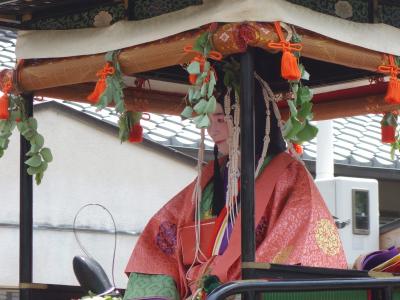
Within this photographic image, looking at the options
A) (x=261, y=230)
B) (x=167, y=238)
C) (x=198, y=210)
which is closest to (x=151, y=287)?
(x=167, y=238)

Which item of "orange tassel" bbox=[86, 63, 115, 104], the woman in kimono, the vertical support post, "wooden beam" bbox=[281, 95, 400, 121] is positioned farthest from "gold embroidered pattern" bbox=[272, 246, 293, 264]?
"wooden beam" bbox=[281, 95, 400, 121]

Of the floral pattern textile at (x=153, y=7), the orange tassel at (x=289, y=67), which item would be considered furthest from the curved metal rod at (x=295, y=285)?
the floral pattern textile at (x=153, y=7)

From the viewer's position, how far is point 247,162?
5.34 metres

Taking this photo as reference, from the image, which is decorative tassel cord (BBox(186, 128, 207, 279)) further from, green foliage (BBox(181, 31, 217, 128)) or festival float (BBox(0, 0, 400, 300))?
green foliage (BBox(181, 31, 217, 128))

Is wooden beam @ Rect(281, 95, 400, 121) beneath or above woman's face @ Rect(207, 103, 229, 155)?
above

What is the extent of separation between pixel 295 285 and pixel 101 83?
1393mm

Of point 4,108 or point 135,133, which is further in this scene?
point 135,133

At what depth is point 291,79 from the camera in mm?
5438

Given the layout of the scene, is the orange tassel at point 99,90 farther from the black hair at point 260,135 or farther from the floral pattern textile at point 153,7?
the black hair at point 260,135

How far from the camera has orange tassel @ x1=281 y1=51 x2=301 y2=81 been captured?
17.6 feet

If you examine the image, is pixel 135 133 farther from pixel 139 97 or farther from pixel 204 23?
pixel 204 23

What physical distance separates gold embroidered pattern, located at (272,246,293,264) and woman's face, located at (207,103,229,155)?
74 centimetres

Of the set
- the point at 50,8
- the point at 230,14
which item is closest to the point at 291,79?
the point at 230,14

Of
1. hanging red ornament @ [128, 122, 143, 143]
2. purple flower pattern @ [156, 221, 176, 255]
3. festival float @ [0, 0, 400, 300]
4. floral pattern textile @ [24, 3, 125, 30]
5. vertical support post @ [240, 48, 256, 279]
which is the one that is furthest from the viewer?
hanging red ornament @ [128, 122, 143, 143]
